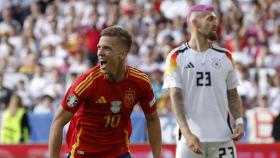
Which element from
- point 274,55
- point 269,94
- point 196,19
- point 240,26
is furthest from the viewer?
point 240,26

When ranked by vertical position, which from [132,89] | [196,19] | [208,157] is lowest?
[208,157]

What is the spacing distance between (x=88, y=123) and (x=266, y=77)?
1026cm

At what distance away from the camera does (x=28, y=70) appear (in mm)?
19609

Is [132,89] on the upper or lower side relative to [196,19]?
lower

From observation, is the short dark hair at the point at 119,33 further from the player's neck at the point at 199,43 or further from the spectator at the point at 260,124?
the spectator at the point at 260,124

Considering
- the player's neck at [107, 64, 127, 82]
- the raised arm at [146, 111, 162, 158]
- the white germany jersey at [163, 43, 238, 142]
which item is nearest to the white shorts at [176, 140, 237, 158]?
the white germany jersey at [163, 43, 238, 142]

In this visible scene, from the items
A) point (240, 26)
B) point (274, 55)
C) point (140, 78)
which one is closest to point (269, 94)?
point (274, 55)

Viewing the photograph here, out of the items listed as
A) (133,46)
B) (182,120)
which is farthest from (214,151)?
(133,46)

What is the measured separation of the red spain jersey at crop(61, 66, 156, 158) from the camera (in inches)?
307

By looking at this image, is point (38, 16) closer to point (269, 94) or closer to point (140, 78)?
point (269, 94)

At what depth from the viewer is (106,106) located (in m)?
7.94

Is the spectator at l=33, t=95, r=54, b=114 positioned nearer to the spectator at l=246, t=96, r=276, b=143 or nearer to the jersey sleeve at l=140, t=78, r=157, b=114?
the spectator at l=246, t=96, r=276, b=143

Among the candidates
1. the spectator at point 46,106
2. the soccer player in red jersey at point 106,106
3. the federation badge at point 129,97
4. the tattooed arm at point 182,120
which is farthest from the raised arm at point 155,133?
the spectator at point 46,106

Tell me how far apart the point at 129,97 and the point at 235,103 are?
4.56 feet
